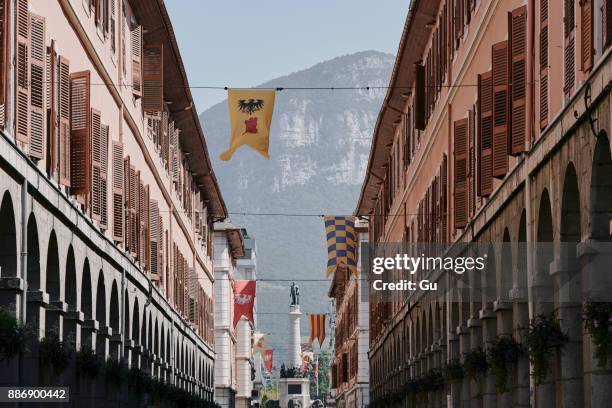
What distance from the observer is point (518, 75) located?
2897cm

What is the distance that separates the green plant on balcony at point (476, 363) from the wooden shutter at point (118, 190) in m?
9.98

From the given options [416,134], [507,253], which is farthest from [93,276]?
[416,134]

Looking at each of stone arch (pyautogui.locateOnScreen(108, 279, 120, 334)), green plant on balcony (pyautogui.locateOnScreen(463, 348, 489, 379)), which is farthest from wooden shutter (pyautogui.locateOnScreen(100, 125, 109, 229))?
green plant on balcony (pyautogui.locateOnScreen(463, 348, 489, 379))

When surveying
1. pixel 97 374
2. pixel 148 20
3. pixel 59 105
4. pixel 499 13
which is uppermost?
pixel 148 20

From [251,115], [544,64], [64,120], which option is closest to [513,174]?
[544,64]

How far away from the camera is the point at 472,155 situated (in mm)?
36375

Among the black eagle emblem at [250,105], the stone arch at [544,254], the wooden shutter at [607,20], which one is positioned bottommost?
the stone arch at [544,254]

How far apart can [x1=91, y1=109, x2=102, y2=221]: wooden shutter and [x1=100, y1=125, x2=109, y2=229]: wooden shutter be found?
17cm

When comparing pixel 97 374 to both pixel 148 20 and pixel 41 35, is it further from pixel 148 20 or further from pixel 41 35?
pixel 148 20

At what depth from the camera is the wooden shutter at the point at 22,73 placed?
2506cm

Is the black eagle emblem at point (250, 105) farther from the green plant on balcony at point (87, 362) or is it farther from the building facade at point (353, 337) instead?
the building facade at point (353, 337)

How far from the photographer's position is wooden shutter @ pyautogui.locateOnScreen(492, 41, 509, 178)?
98.7 feet

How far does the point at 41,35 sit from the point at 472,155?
1258 centimetres

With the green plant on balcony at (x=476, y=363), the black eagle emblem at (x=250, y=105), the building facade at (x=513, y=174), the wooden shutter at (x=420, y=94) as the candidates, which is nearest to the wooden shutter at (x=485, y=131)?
the building facade at (x=513, y=174)
